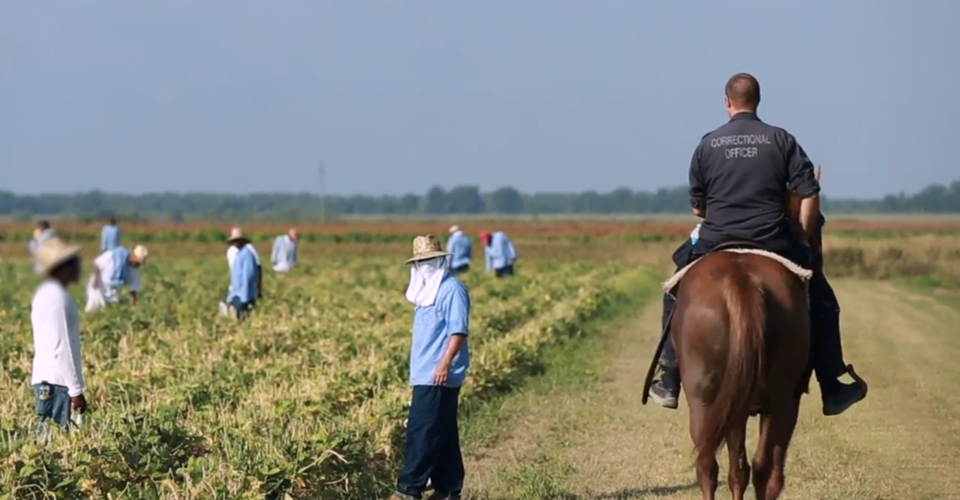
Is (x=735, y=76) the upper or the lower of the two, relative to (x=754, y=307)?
upper

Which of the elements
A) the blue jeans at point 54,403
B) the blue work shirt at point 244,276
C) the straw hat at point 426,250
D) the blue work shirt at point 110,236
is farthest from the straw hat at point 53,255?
the blue work shirt at point 110,236

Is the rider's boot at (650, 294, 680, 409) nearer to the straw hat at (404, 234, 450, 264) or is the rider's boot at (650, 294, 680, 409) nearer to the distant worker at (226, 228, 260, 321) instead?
the straw hat at (404, 234, 450, 264)

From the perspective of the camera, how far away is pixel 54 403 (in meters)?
9.68

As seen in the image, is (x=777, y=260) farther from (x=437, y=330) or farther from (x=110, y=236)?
(x=110, y=236)

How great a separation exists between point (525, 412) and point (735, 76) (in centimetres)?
635

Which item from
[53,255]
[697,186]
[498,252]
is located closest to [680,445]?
[697,186]

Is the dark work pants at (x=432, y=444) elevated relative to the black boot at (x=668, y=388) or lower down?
lower down

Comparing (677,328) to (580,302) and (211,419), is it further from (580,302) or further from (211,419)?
(580,302)

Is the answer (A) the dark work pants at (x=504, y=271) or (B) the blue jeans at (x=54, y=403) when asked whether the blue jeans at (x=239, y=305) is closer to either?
(B) the blue jeans at (x=54, y=403)

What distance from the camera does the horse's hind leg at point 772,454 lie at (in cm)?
775

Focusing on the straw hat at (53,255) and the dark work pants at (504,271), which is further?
the dark work pants at (504,271)

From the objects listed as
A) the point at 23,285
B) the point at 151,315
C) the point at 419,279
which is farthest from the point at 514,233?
the point at 419,279

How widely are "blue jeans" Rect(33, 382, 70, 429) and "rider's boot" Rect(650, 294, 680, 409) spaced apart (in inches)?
156

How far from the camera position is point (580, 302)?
26062mm
